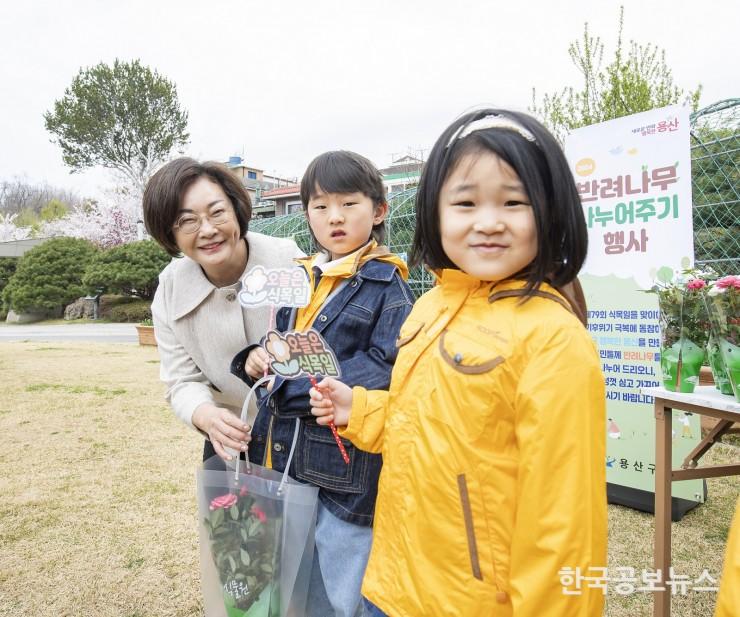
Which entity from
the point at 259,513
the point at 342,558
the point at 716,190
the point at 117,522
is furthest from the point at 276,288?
the point at 716,190

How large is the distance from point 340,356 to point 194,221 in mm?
533

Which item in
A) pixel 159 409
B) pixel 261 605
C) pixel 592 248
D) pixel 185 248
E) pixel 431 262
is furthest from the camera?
pixel 159 409

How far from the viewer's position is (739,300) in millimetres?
1696

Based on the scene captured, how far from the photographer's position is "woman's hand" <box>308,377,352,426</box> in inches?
39.8

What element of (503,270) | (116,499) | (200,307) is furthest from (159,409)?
(503,270)

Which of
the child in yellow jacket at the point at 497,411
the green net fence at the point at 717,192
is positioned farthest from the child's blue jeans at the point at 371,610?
the green net fence at the point at 717,192

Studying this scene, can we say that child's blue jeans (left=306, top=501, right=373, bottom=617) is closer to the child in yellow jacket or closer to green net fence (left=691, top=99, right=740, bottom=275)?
the child in yellow jacket

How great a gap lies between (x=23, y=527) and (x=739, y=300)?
328cm

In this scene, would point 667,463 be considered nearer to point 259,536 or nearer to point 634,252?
point 634,252

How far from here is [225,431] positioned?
3.90 feet

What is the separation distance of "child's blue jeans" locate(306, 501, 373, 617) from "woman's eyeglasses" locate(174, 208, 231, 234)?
0.73 m

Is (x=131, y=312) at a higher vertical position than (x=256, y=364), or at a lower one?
lower

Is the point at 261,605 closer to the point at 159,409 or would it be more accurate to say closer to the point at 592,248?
the point at 592,248

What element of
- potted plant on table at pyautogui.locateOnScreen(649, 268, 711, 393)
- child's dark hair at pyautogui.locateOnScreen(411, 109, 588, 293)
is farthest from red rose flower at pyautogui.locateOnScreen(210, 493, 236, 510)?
potted plant on table at pyautogui.locateOnScreen(649, 268, 711, 393)
